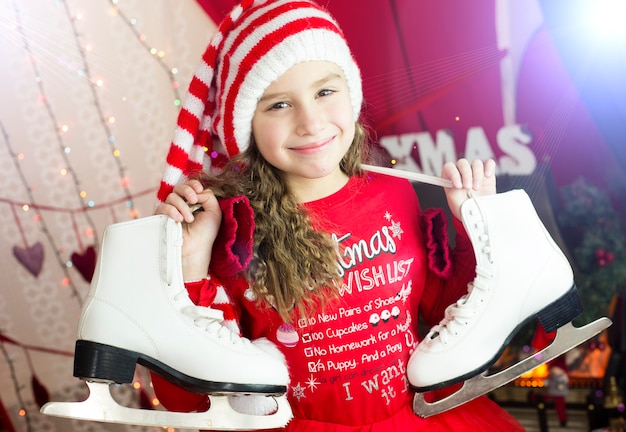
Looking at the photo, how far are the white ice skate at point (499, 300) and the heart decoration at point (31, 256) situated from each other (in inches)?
59.1

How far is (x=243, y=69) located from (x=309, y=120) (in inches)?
6.0

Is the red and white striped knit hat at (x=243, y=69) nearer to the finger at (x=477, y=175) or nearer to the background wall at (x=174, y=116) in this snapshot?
the finger at (x=477, y=175)

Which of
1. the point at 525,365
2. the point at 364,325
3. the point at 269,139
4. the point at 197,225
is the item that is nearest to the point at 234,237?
the point at 197,225

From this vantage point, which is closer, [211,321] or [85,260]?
[211,321]

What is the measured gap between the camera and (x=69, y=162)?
2.27 m

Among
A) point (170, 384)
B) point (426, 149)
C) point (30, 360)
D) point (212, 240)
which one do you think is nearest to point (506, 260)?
point (212, 240)

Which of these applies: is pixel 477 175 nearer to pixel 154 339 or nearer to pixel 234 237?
pixel 234 237

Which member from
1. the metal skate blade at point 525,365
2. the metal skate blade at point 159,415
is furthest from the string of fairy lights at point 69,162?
the metal skate blade at point 525,365

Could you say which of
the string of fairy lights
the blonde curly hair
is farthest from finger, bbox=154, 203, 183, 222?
the string of fairy lights

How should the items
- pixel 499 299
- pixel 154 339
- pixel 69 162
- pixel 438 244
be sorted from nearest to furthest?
pixel 154 339 < pixel 499 299 < pixel 438 244 < pixel 69 162

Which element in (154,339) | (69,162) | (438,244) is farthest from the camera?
(69,162)

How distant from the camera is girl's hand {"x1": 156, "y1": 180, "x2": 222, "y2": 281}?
123cm

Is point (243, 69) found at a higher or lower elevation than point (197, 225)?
higher

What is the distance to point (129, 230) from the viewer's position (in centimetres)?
119
